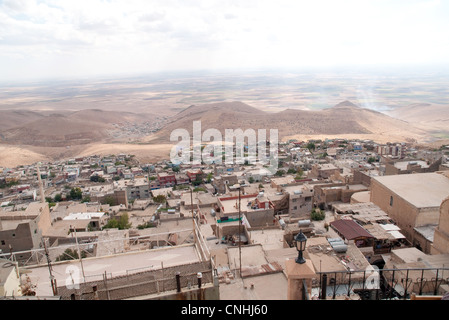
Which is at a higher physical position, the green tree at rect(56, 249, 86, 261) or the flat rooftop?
the flat rooftop

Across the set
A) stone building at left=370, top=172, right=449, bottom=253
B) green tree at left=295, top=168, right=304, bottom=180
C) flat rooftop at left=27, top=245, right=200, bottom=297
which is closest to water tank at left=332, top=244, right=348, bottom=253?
stone building at left=370, top=172, right=449, bottom=253

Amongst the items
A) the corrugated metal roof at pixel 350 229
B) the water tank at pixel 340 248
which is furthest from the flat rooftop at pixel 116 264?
the corrugated metal roof at pixel 350 229

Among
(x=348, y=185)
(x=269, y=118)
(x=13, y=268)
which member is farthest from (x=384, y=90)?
(x=13, y=268)

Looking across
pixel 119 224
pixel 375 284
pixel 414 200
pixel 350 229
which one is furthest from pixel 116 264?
pixel 119 224

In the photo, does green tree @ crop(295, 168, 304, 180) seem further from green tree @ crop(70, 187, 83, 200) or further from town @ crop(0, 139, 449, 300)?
green tree @ crop(70, 187, 83, 200)
